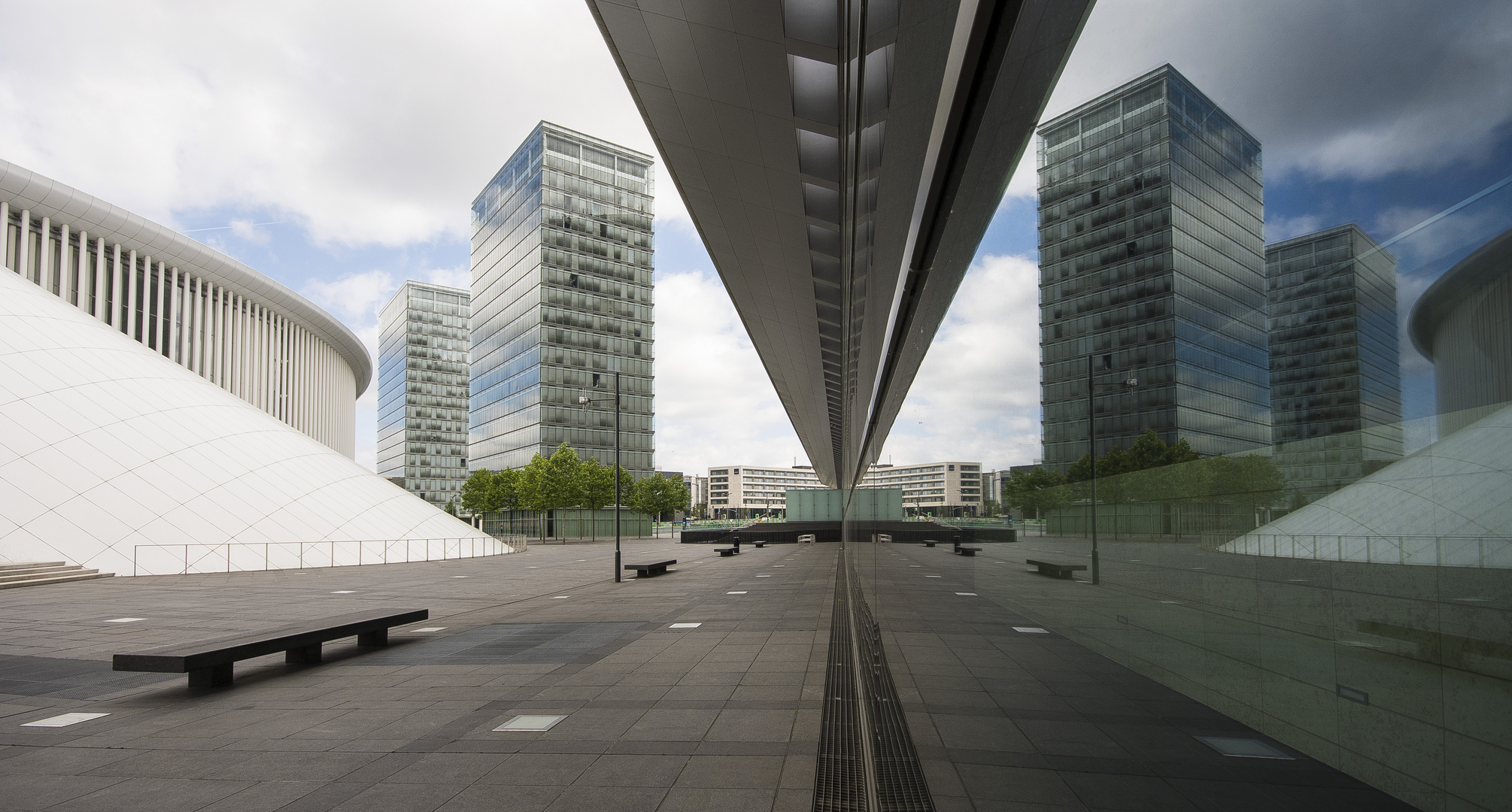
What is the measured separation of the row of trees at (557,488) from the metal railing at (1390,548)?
59066 millimetres

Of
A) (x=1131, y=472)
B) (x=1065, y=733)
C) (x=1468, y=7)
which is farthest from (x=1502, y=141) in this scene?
(x=1065, y=733)

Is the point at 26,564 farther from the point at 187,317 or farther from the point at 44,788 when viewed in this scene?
the point at 187,317

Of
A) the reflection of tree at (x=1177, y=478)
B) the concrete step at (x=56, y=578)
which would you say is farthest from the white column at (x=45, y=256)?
the reflection of tree at (x=1177, y=478)

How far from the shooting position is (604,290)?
7538cm

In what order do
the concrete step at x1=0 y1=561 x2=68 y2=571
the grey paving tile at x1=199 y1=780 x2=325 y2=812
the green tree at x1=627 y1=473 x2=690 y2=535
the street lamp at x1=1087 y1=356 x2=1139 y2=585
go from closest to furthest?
the street lamp at x1=1087 y1=356 x2=1139 y2=585
the grey paving tile at x1=199 y1=780 x2=325 y2=812
the concrete step at x1=0 y1=561 x2=68 y2=571
the green tree at x1=627 y1=473 x2=690 y2=535

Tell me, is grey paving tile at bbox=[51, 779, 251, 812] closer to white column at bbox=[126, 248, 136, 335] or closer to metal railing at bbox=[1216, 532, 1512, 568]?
metal railing at bbox=[1216, 532, 1512, 568]

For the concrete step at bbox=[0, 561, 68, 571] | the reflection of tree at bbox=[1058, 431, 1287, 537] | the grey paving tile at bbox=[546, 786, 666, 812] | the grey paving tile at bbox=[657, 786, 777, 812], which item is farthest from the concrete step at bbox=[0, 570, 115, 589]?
the reflection of tree at bbox=[1058, 431, 1287, 537]

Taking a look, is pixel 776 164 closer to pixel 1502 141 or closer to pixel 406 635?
pixel 406 635

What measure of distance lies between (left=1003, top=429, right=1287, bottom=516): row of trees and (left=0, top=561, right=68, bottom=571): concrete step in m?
27.7

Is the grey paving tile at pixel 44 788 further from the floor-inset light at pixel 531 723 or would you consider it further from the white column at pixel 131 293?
the white column at pixel 131 293

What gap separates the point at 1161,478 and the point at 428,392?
13033 centimetres

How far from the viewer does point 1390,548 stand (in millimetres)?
765

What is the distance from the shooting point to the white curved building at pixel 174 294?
37906 millimetres

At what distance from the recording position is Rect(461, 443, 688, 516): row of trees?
5912 cm
